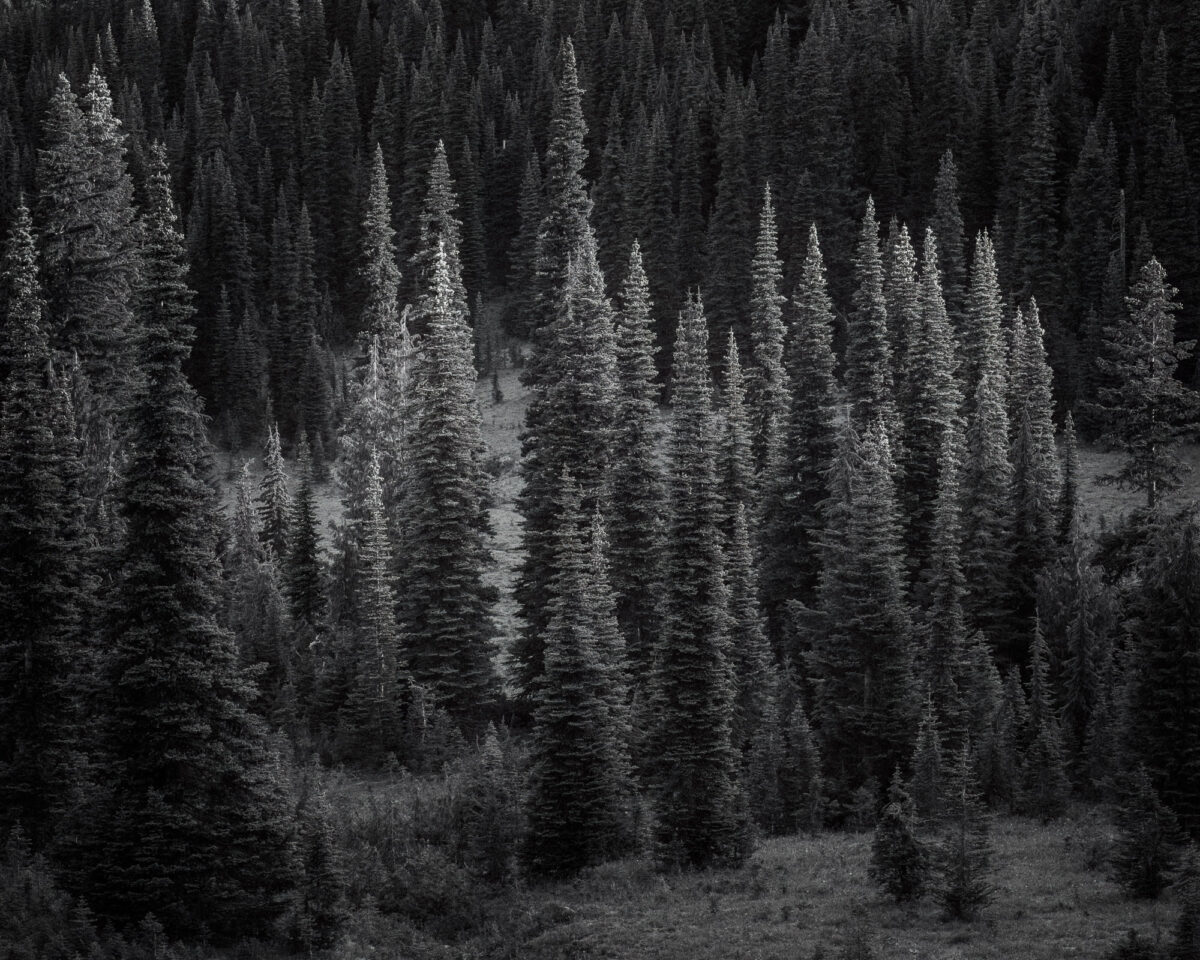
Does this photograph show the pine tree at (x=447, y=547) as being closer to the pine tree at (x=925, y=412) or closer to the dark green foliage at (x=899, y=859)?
the pine tree at (x=925, y=412)

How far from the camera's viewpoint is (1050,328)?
77562 millimetres

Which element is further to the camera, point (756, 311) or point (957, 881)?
point (756, 311)

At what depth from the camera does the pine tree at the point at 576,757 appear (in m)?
32.0

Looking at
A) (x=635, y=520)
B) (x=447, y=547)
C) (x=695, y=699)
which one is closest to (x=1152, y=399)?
(x=635, y=520)

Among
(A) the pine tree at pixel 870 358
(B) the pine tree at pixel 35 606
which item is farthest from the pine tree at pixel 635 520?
(B) the pine tree at pixel 35 606

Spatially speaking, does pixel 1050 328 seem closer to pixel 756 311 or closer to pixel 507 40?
pixel 756 311

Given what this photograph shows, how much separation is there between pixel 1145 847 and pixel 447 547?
27.7 meters

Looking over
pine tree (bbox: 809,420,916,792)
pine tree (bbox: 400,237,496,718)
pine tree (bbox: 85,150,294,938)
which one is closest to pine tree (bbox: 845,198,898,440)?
pine tree (bbox: 809,420,916,792)

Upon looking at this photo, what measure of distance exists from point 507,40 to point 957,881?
418 feet

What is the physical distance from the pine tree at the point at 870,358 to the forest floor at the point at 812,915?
82.0 feet

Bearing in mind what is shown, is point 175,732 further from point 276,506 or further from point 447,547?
point 276,506

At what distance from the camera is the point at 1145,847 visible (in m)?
23.8

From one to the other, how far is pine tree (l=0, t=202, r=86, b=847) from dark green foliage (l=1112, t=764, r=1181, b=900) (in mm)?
23502

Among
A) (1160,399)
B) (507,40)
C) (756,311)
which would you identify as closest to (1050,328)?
(756,311)
